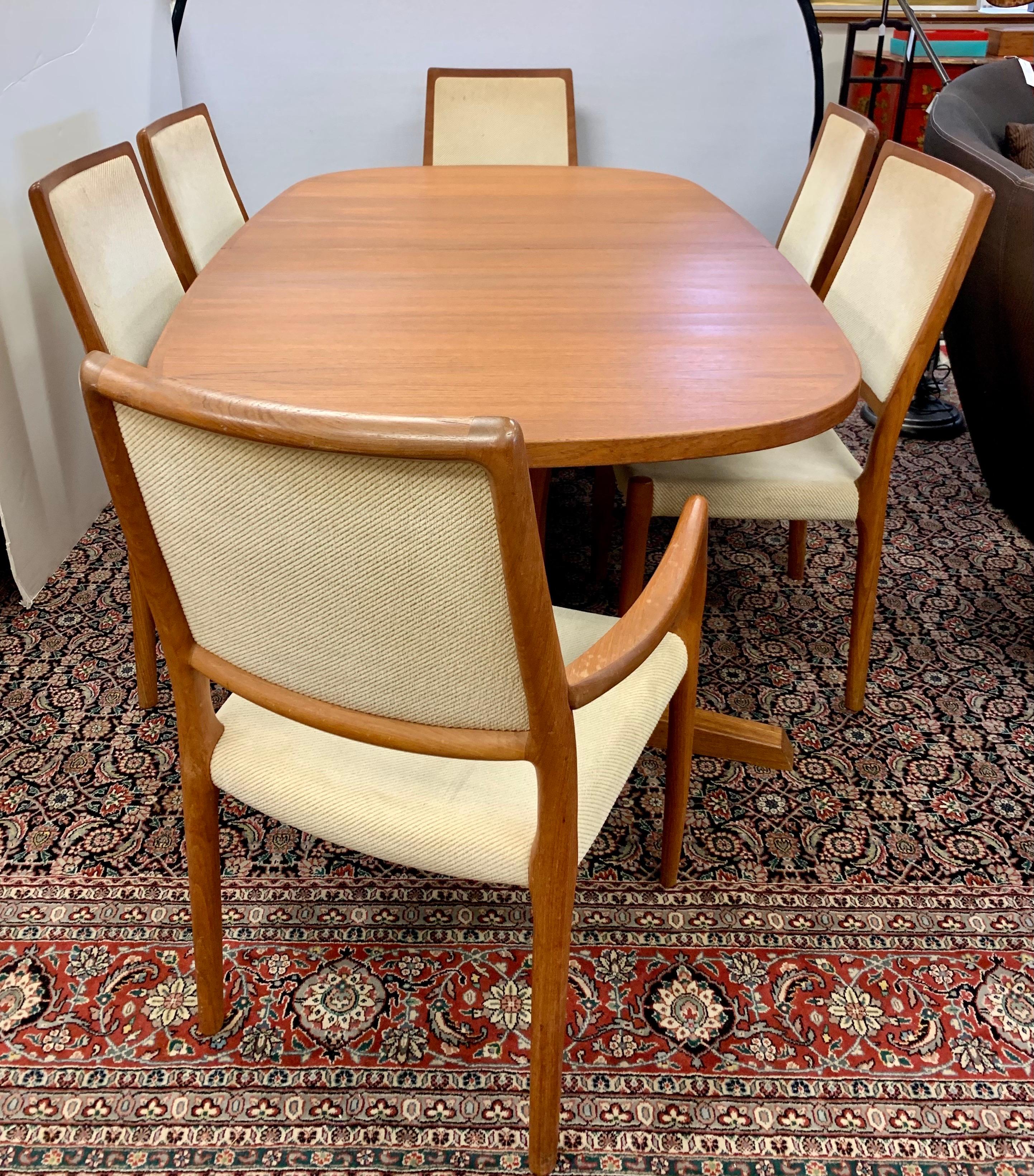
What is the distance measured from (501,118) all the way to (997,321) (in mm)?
1348

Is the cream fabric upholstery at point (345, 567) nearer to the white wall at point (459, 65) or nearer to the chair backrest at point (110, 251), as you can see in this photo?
the chair backrest at point (110, 251)

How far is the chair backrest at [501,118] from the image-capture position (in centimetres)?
257

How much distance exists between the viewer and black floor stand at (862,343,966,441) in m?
2.70

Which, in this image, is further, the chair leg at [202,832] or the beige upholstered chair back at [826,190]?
the beige upholstered chair back at [826,190]

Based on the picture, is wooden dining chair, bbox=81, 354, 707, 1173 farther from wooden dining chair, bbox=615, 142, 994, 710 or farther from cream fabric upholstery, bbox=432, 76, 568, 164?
cream fabric upholstery, bbox=432, 76, 568, 164

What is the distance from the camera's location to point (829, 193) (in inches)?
74.2

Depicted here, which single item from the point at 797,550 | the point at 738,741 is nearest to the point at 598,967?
the point at 738,741

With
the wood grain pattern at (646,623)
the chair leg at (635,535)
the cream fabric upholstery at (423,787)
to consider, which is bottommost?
the chair leg at (635,535)

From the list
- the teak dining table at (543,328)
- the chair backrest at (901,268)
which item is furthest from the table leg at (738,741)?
the chair backrest at (901,268)

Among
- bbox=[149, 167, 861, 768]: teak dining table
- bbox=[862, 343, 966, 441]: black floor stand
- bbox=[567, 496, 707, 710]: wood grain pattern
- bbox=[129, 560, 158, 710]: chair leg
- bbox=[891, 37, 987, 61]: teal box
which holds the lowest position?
bbox=[862, 343, 966, 441]: black floor stand

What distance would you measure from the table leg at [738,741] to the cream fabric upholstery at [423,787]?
0.53m

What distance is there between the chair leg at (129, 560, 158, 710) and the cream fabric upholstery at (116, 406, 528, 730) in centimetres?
78

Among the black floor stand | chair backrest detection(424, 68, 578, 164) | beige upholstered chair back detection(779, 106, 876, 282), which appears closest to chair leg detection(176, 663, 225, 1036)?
beige upholstered chair back detection(779, 106, 876, 282)

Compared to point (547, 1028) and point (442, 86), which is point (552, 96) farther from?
point (547, 1028)
